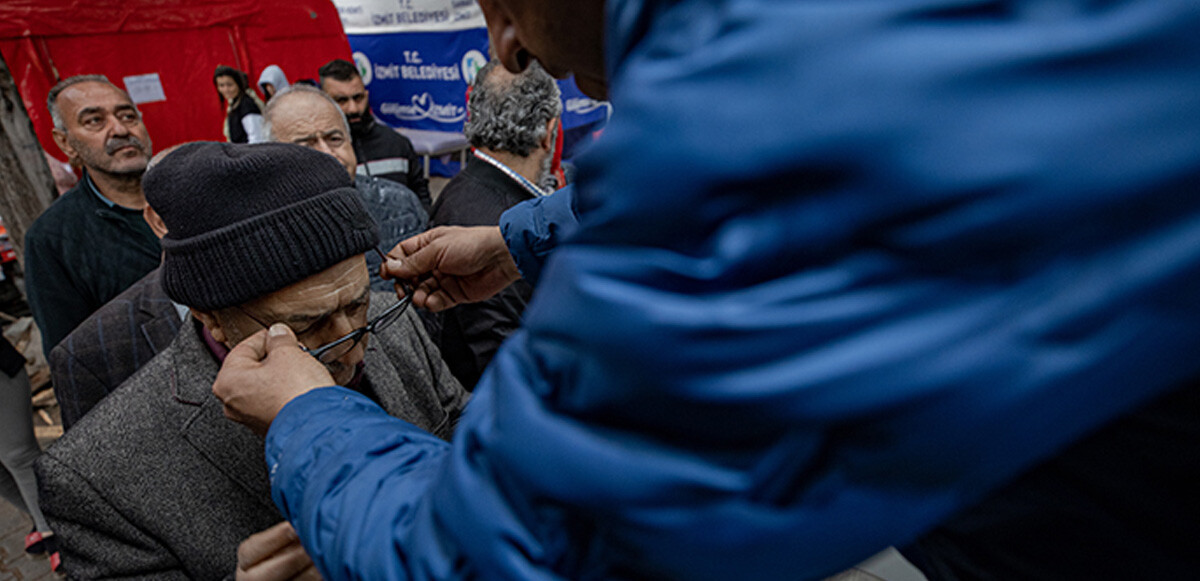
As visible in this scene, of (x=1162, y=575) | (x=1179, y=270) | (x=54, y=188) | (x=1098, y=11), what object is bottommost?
(x=54, y=188)

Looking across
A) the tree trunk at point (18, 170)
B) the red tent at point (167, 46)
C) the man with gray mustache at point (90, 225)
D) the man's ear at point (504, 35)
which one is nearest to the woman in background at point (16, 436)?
the man with gray mustache at point (90, 225)

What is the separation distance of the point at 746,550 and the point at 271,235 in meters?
1.63

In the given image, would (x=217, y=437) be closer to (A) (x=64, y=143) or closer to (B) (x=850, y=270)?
(B) (x=850, y=270)

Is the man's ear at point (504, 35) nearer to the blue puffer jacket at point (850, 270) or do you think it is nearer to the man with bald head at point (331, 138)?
the blue puffer jacket at point (850, 270)

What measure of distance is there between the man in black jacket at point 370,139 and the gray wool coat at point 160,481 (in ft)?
10.9

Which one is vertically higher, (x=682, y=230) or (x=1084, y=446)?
(x=682, y=230)

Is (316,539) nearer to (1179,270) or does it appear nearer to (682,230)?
(682,230)

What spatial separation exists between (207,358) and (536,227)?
1.14m

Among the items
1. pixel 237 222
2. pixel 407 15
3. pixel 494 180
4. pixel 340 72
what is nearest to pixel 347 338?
pixel 237 222

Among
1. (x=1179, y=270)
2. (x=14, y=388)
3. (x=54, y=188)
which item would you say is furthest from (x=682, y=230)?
(x=54, y=188)

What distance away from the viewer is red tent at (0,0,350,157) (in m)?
6.45

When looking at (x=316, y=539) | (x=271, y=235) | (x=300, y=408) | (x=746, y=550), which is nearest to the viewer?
(x=746, y=550)

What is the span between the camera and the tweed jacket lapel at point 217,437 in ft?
5.80

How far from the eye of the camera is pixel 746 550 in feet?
1.56
